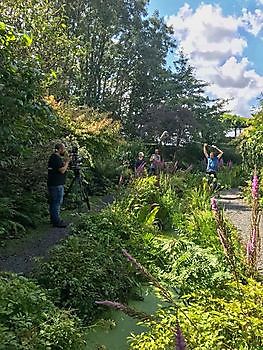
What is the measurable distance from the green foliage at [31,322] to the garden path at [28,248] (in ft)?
4.25

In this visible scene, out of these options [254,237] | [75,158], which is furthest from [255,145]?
[254,237]

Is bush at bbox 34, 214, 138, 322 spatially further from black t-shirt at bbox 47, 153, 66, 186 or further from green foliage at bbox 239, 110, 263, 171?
green foliage at bbox 239, 110, 263, 171

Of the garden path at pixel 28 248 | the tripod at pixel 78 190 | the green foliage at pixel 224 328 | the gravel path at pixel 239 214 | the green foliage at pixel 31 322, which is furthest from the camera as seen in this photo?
the tripod at pixel 78 190

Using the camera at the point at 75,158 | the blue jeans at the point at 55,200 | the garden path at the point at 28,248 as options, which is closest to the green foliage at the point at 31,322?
the garden path at the point at 28,248

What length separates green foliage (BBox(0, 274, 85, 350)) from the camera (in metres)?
2.67

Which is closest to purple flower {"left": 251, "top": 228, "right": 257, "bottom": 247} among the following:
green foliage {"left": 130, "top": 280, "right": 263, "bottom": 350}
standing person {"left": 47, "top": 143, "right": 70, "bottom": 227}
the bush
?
green foliage {"left": 130, "top": 280, "right": 263, "bottom": 350}

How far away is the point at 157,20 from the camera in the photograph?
27422 mm

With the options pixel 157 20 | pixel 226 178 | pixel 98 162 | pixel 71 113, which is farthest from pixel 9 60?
pixel 157 20

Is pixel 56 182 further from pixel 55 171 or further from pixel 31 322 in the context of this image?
pixel 31 322

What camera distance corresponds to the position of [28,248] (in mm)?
5859

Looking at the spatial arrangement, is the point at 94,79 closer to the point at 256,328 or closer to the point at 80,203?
the point at 80,203

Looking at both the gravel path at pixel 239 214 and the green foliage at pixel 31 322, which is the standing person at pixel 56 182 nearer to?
the gravel path at pixel 239 214

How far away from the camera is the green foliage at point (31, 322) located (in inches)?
105

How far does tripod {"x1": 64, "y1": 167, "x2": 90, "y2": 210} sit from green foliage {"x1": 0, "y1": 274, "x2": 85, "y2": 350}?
5.46 meters
